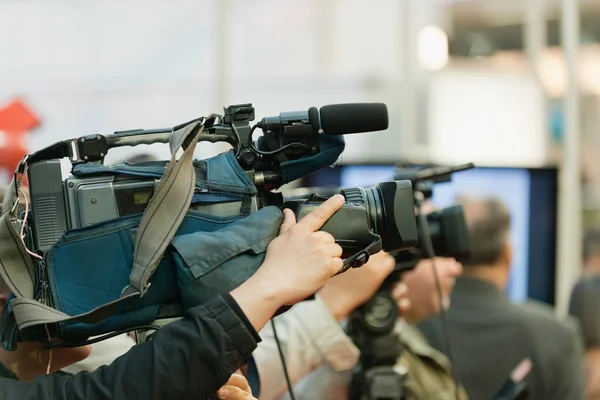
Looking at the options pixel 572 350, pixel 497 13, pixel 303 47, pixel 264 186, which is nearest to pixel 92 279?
pixel 264 186

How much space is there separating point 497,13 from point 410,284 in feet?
7.41

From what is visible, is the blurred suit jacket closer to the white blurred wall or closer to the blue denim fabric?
the white blurred wall

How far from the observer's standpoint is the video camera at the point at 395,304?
1674 mm

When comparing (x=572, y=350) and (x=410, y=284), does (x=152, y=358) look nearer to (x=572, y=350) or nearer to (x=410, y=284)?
(x=410, y=284)

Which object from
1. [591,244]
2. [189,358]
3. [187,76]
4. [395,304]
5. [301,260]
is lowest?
[591,244]

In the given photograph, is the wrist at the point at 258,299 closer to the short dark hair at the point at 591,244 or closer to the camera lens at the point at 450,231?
the camera lens at the point at 450,231

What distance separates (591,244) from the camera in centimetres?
317

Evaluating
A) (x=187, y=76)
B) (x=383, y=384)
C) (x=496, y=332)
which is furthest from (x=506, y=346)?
(x=187, y=76)

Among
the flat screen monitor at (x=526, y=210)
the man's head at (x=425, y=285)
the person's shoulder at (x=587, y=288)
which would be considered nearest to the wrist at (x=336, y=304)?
the man's head at (x=425, y=285)

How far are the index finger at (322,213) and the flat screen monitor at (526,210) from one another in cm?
149

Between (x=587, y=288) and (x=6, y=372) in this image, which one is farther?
(x=587, y=288)

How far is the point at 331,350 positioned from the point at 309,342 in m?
0.05

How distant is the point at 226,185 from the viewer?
1.13 meters

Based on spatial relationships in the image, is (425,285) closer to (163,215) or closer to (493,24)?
(163,215)
